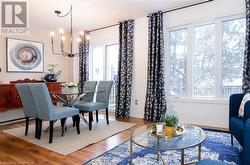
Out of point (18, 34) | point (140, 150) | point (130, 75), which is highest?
point (18, 34)

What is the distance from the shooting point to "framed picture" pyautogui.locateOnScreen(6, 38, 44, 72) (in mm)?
4738

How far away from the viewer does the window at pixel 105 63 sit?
18.5 feet

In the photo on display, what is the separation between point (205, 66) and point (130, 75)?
1.78m

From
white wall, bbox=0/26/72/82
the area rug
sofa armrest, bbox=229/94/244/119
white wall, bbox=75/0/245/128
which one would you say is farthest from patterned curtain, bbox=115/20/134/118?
sofa armrest, bbox=229/94/244/119

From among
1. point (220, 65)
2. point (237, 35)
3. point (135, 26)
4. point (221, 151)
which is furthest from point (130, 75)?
point (221, 151)

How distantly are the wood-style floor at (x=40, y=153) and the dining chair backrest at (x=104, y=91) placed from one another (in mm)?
1168

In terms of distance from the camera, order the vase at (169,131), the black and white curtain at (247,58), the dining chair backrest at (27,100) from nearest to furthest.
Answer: the vase at (169,131) < the dining chair backrest at (27,100) < the black and white curtain at (247,58)

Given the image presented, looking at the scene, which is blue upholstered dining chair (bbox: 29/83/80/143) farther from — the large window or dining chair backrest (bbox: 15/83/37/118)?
the large window

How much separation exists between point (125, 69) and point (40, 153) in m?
2.91

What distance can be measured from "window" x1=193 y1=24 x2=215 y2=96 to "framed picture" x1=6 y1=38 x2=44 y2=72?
4.07m

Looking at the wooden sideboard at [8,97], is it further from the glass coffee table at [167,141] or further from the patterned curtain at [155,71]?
the glass coffee table at [167,141]

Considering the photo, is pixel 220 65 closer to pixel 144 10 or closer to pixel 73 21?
pixel 144 10

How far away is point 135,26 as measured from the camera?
489 centimetres

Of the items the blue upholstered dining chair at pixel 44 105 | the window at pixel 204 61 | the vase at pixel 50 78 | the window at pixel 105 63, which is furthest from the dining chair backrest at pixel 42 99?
the window at pixel 204 61
